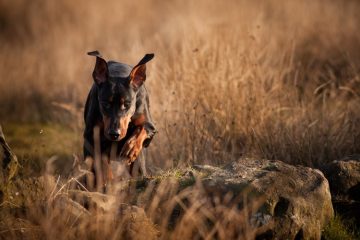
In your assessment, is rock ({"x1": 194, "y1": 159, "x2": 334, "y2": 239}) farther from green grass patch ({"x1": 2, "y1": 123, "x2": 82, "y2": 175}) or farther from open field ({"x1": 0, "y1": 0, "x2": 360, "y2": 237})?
green grass patch ({"x1": 2, "y1": 123, "x2": 82, "y2": 175})

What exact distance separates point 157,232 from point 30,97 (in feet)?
27.6

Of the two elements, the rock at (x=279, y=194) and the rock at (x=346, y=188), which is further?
the rock at (x=346, y=188)

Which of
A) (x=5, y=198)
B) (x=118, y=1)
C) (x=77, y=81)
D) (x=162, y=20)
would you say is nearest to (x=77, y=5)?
(x=118, y=1)

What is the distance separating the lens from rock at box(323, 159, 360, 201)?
581 centimetres

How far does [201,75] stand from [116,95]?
2.74 meters

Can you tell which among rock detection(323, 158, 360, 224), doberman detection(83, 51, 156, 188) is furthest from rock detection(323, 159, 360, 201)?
doberman detection(83, 51, 156, 188)

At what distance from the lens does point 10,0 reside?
58.2ft

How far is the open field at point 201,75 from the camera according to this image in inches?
289

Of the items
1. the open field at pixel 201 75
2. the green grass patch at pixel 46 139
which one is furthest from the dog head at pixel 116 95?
the green grass patch at pixel 46 139

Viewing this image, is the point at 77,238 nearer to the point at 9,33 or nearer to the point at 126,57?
the point at 126,57

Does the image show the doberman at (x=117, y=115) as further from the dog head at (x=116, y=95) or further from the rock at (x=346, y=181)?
the rock at (x=346, y=181)

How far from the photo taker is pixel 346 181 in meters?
5.81

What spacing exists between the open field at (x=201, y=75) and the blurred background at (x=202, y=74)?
0.02 meters

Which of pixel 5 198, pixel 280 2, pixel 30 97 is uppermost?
pixel 280 2
